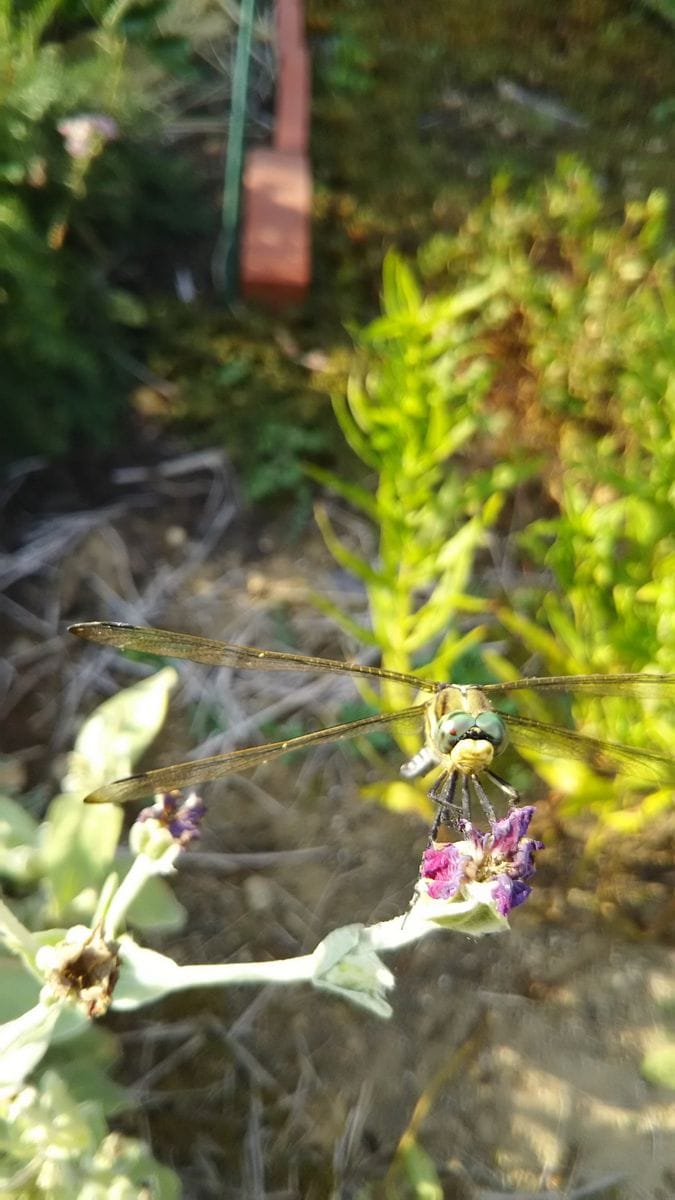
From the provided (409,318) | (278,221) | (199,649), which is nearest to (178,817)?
(199,649)

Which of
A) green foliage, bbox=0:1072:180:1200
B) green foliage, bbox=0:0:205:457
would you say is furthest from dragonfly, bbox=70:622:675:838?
green foliage, bbox=0:0:205:457

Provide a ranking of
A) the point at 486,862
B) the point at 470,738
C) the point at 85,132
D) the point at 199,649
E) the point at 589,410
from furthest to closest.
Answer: the point at 589,410
the point at 85,132
the point at 199,649
the point at 470,738
the point at 486,862

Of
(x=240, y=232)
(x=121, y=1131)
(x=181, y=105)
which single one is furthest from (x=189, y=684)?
(x=181, y=105)

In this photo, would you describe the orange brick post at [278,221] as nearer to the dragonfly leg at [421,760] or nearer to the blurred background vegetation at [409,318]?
the blurred background vegetation at [409,318]

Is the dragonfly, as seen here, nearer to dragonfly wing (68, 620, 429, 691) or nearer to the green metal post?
dragonfly wing (68, 620, 429, 691)

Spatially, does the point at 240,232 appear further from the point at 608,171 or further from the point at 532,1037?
the point at 532,1037

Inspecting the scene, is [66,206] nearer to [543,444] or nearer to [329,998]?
[543,444]

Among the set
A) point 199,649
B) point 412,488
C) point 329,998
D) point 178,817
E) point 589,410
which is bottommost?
point 329,998

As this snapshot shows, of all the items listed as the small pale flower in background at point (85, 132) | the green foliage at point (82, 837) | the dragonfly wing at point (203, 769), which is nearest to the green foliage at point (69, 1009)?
the green foliage at point (82, 837)
